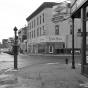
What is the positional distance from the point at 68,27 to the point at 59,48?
536cm

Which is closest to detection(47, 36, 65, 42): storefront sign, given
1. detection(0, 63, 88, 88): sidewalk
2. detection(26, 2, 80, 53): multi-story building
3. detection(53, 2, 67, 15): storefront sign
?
detection(26, 2, 80, 53): multi-story building

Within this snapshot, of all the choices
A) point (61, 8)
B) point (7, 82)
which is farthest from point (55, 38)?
point (7, 82)

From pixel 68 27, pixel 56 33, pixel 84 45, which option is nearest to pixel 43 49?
pixel 56 33

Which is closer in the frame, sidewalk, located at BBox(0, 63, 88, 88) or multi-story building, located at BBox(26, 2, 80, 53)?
sidewalk, located at BBox(0, 63, 88, 88)

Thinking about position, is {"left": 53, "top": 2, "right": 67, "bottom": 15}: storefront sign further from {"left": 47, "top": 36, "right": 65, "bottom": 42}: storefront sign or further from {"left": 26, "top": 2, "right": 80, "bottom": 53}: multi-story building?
{"left": 47, "top": 36, "right": 65, "bottom": 42}: storefront sign

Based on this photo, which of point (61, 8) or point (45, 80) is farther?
point (61, 8)

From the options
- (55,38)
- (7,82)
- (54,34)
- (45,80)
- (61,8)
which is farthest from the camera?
(54,34)

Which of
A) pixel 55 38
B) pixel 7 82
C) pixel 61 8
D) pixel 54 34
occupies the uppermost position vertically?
pixel 61 8

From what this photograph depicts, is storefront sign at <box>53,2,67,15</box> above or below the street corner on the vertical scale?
above

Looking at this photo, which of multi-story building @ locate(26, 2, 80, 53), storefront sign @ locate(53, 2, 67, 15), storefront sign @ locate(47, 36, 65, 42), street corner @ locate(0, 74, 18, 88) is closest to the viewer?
street corner @ locate(0, 74, 18, 88)

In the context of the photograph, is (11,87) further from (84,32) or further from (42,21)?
(42,21)

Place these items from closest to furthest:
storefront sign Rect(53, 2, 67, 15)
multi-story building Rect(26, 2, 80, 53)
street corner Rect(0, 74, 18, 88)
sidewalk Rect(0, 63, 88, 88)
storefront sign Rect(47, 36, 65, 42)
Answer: sidewalk Rect(0, 63, 88, 88)
street corner Rect(0, 74, 18, 88)
storefront sign Rect(53, 2, 67, 15)
storefront sign Rect(47, 36, 65, 42)
multi-story building Rect(26, 2, 80, 53)

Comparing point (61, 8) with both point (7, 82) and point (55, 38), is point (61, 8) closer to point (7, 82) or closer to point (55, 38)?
point (55, 38)

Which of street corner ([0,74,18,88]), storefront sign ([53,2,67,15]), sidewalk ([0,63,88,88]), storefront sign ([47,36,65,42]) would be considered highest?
storefront sign ([53,2,67,15])
